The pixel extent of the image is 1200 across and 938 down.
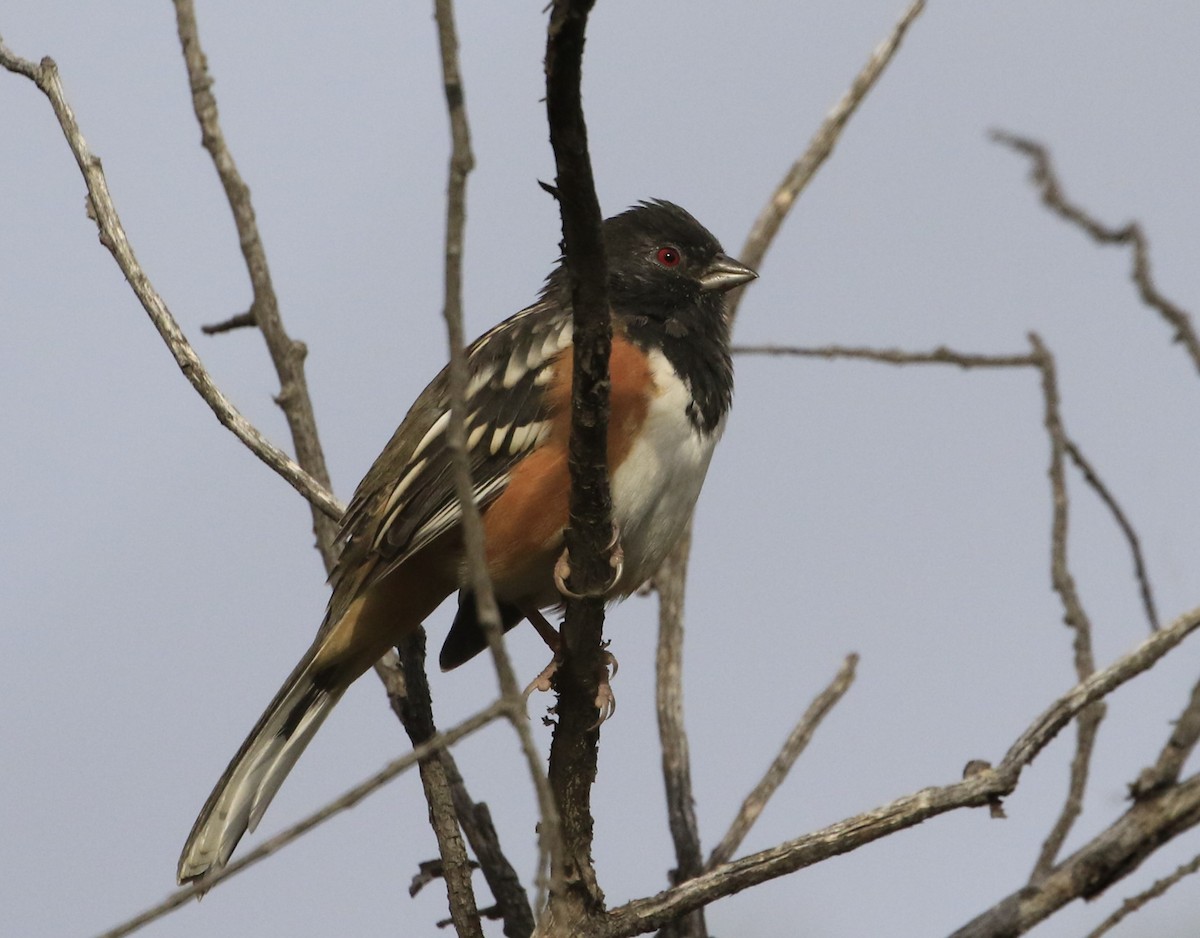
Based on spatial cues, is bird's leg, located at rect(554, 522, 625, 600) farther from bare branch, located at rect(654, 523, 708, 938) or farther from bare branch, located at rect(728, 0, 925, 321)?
bare branch, located at rect(728, 0, 925, 321)

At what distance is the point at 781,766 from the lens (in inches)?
167

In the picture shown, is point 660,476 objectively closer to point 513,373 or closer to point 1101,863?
point 513,373

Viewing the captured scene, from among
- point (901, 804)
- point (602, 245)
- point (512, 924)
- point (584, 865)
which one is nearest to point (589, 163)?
point (602, 245)

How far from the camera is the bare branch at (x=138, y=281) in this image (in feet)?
12.2

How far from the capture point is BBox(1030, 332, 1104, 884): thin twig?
10.8 feet

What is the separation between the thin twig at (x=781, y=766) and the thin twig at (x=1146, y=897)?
5.45ft

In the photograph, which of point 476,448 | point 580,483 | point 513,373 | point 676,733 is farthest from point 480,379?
point 676,733

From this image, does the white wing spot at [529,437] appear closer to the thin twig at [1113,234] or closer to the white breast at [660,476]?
the white breast at [660,476]

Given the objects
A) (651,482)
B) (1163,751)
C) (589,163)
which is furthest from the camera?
(651,482)

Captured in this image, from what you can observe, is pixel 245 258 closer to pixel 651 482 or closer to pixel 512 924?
pixel 651 482

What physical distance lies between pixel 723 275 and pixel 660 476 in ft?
2.93

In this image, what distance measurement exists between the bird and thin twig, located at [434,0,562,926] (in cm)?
168

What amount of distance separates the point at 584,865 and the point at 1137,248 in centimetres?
175

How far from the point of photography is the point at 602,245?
7.88ft
